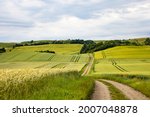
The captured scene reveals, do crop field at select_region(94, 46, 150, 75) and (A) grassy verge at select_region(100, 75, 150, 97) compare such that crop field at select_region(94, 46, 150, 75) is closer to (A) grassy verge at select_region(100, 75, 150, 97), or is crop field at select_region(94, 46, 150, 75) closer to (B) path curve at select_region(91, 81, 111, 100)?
(A) grassy verge at select_region(100, 75, 150, 97)

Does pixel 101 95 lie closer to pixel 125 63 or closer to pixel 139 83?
pixel 139 83

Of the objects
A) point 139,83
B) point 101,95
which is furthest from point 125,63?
point 101,95

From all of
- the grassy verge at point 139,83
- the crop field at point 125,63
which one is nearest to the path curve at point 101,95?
the grassy verge at point 139,83

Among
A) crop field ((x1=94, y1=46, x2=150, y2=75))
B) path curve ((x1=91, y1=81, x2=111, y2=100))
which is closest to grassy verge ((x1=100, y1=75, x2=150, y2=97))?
path curve ((x1=91, y1=81, x2=111, y2=100))

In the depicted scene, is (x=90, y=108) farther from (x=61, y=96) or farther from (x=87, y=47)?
(x=87, y=47)

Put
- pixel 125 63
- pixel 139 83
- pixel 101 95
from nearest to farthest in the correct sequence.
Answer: pixel 101 95 → pixel 139 83 → pixel 125 63

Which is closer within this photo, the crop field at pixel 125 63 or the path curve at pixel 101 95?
the path curve at pixel 101 95

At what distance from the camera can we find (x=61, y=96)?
727 inches

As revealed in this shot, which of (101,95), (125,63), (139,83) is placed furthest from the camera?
(125,63)

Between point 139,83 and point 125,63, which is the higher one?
point 139,83

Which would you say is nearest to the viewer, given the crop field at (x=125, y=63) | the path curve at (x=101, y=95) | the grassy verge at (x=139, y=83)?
the path curve at (x=101, y=95)

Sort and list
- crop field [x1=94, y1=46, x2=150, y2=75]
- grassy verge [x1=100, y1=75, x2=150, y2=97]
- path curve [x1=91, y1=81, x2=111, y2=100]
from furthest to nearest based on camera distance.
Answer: crop field [x1=94, y1=46, x2=150, y2=75] < grassy verge [x1=100, y1=75, x2=150, y2=97] < path curve [x1=91, y1=81, x2=111, y2=100]

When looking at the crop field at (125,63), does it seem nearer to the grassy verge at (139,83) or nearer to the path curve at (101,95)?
the grassy verge at (139,83)

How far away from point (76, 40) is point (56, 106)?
184127mm
